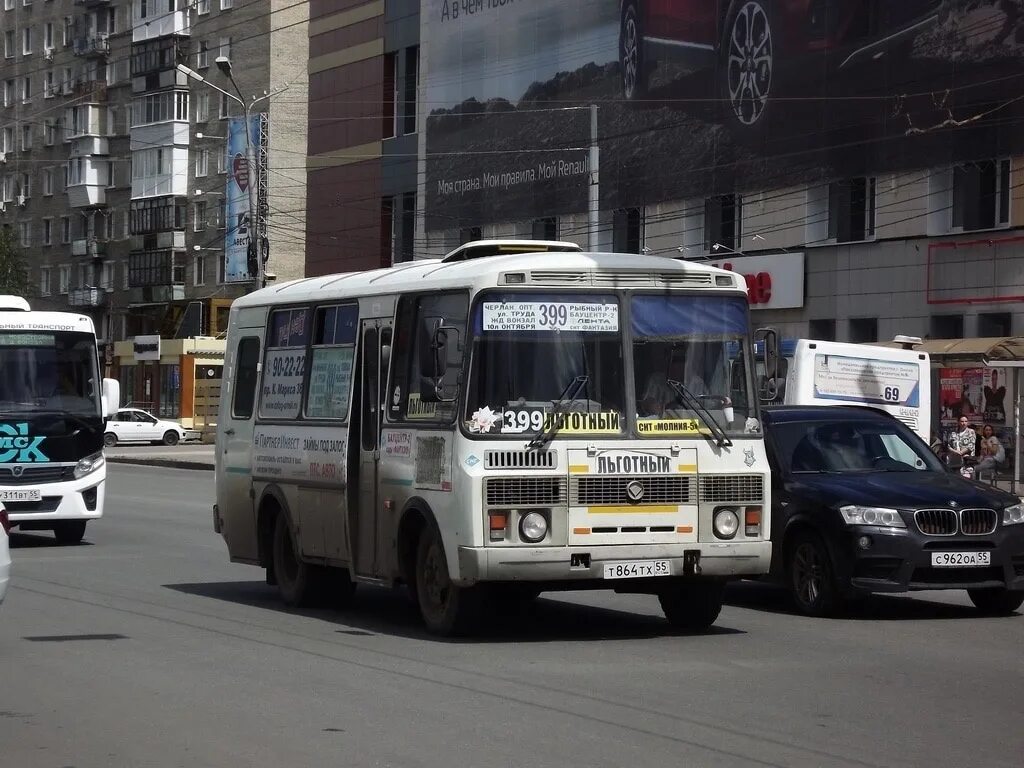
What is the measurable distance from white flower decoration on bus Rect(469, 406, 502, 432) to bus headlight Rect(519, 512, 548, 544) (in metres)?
0.61

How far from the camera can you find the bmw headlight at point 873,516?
1332cm

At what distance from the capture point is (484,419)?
1159cm

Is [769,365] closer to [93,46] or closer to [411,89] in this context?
[411,89]

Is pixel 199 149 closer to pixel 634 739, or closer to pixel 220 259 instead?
pixel 220 259

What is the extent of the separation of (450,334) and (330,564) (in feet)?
8.62

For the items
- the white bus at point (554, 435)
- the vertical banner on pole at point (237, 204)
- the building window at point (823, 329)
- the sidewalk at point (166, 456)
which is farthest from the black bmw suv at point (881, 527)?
the vertical banner on pole at point (237, 204)

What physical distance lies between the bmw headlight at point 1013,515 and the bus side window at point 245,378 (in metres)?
5.97

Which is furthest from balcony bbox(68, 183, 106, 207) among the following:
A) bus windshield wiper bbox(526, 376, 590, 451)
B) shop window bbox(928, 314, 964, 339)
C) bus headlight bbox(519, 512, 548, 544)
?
bus headlight bbox(519, 512, 548, 544)

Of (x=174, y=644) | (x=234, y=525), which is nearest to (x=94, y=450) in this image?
(x=234, y=525)

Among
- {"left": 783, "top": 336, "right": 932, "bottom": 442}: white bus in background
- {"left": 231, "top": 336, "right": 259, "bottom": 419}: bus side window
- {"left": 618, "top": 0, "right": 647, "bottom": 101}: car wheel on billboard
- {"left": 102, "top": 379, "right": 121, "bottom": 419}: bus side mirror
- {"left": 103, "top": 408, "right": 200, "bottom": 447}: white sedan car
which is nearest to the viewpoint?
{"left": 231, "top": 336, "right": 259, "bottom": 419}: bus side window

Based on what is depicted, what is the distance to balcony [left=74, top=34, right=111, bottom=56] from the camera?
84875 millimetres

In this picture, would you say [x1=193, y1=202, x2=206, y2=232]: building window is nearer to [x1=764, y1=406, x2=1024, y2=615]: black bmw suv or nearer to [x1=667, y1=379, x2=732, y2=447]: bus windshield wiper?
[x1=764, y1=406, x2=1024, y2=615]: black bmw suv

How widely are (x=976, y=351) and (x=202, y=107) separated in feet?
170

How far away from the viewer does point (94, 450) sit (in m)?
21.2
